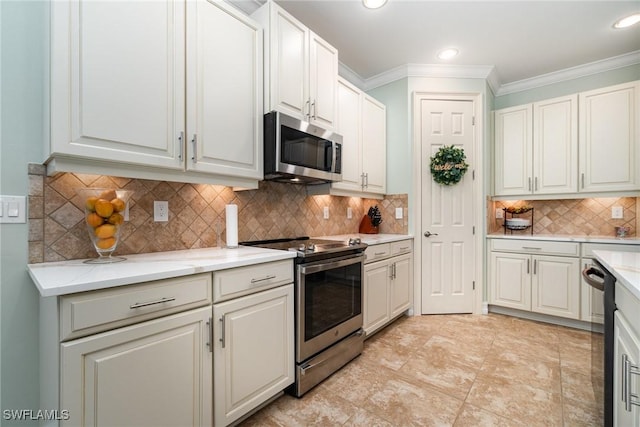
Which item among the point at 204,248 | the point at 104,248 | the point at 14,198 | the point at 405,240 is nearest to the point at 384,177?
the point at 405,240

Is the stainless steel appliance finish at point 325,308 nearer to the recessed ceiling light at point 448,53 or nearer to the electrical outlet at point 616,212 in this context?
the recessed ceiling light at point 448,53

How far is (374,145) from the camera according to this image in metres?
3.28

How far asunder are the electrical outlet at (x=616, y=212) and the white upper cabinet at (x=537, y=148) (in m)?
0.53

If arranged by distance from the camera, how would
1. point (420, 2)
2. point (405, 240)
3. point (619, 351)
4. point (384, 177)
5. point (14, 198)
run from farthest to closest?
1. point (384, 177)
2. point (405, 240)
3. point (420, 2)
4. point (14, 198)
5. point (619, 351)

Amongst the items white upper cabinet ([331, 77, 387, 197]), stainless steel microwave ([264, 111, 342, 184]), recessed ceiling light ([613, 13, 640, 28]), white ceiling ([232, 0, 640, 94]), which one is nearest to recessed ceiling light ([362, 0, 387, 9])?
white ceiling ([232, 0, 640, 94])

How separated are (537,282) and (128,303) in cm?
360

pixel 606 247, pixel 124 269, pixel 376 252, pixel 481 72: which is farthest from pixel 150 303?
pixel 481 72

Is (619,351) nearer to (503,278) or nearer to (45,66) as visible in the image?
(503,278)

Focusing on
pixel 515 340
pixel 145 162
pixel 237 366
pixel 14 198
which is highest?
pixel 145 162

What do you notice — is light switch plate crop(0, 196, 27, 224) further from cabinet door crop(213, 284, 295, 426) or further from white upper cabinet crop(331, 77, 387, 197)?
white upper cabinet crop(331, 77, 387, 197)

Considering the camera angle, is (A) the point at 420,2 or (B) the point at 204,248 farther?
(A) the point at 420,2

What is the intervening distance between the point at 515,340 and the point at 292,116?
274 centimetres

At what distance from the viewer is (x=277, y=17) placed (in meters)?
2.02

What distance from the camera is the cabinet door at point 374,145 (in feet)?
10.3
